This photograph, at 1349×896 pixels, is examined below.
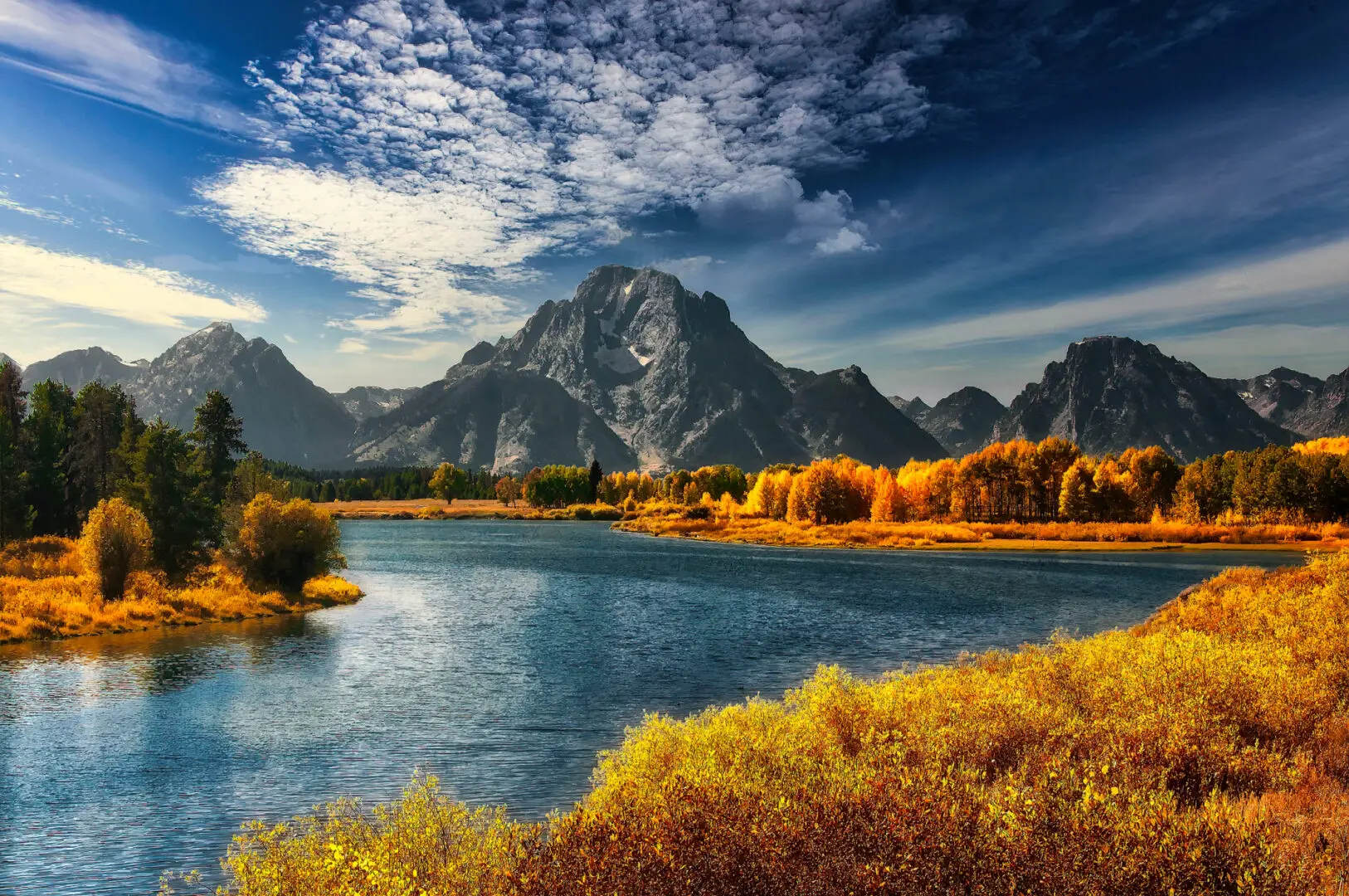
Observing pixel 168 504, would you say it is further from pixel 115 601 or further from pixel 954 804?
pixel 954 804

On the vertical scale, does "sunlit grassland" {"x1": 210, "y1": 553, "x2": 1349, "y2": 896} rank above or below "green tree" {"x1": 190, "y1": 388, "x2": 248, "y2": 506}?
below

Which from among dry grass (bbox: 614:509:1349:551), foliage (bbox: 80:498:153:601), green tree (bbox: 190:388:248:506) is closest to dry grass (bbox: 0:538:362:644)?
foliage (bbox: 80:498:153:601)

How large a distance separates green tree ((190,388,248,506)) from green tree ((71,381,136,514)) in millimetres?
11286

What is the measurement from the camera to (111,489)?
7694cm

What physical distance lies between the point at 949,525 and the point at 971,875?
15388 centimetres

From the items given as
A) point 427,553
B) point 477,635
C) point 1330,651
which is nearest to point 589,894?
point 1330,651

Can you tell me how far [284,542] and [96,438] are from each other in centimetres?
3512

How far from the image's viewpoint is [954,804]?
435 inches

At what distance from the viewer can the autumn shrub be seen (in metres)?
60.9

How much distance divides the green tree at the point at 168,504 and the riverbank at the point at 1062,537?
108 metres

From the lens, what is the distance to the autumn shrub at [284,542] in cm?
6091

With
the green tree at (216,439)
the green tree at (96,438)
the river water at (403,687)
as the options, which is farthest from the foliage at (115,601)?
the green tree at (96,438)

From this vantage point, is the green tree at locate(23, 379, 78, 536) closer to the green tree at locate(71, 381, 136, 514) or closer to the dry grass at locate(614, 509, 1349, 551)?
the green tree at locate(71, 381, 136, 514)

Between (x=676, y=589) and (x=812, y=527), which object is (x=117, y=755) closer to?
(x=676, y=589)
